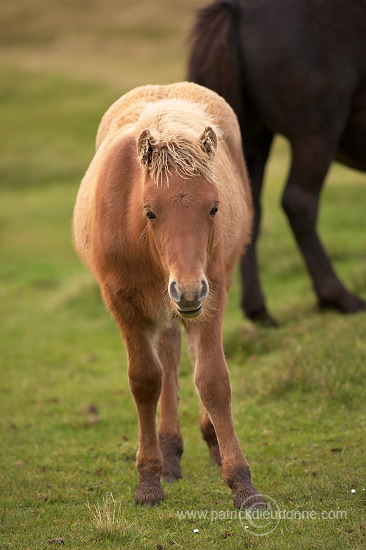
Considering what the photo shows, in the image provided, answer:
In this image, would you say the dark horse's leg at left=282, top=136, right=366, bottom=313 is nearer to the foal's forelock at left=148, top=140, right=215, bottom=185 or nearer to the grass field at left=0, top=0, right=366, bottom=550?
the grass field at left=0, top=0, right=366, bottom=550

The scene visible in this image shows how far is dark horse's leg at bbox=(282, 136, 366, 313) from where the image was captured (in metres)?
8.07

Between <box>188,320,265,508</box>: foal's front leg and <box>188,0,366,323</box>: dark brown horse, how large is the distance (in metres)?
3.77

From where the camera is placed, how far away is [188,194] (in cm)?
428

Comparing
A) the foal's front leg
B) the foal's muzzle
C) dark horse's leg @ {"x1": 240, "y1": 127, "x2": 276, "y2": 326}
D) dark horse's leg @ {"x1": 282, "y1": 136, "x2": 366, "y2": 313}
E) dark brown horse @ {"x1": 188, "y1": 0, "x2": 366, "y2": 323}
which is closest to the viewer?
the foal's muzzle

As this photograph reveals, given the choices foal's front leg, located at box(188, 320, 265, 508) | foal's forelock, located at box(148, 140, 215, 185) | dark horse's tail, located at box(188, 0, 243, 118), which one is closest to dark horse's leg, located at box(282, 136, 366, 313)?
dark horse's tail, located at box(188, 0, 243, 118)

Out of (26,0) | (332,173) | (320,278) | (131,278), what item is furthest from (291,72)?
(26,0)

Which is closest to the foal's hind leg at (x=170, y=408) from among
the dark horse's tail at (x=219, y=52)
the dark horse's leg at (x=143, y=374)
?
the dark horse's leg at (x=143, y=374)

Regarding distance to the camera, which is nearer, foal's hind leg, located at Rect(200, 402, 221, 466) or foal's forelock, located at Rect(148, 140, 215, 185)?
foal's forelock, located at Rect(148, 140, 215, 185)

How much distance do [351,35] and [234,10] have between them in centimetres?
120

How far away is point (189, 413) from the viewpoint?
7.20 metres

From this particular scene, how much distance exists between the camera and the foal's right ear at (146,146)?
4383 mm

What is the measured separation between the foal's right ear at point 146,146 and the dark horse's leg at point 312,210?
13.0 feet

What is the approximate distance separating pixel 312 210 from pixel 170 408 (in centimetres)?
330

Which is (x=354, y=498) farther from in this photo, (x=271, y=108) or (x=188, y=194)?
(x=271, y=108)
